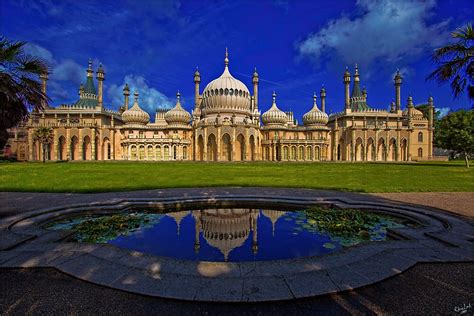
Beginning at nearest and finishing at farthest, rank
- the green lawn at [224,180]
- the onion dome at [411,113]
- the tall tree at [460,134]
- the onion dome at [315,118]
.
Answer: the green lawn at [224,180], the tall tree at [460,134], the onion dome at [315,118], the onion dome at [411,113]

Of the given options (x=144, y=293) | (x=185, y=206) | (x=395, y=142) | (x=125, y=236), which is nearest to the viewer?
(x=144, y=293)

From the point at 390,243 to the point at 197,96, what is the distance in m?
59.1

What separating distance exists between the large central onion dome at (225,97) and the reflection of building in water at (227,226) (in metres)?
43.5

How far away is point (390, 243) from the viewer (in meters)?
5.41

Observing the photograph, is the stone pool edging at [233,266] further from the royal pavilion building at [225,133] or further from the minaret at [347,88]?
the minaret at [347,88]

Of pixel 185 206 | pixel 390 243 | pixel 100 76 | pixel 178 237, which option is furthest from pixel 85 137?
pixel 390 243

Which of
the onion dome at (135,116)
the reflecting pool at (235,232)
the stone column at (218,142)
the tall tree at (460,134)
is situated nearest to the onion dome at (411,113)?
the tall tree at (460,134)

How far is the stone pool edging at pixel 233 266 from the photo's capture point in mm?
3531

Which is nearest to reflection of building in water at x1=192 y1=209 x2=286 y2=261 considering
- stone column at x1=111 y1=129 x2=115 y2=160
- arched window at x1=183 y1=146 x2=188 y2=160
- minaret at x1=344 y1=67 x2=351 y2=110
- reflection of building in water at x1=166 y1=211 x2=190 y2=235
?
reflection of building in water at x1=166 y1=211 x2=190 y2=235

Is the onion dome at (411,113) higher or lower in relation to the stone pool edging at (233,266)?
higher

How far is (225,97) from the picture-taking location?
51.2 meters

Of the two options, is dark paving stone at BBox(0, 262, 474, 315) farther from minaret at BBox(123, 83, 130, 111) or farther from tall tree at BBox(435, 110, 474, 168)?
minaret at BBox(123, 83, 130, 111)

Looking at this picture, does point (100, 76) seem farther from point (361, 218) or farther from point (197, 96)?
point (361, 218)

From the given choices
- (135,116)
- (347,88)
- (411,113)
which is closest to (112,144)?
(135,116)
